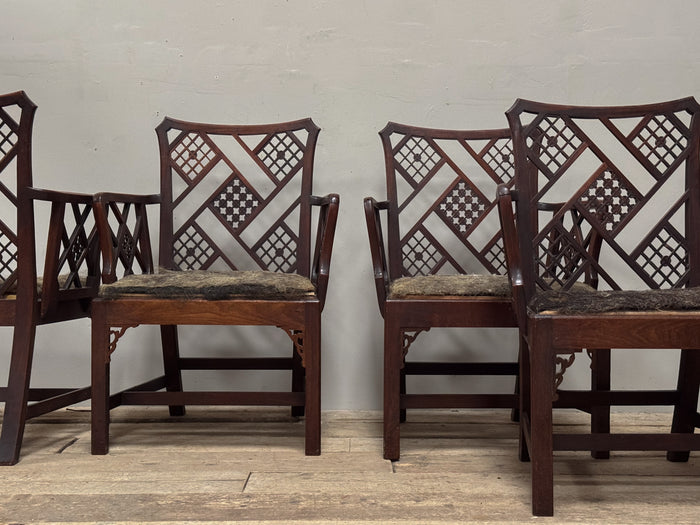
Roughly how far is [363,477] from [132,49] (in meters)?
1.98

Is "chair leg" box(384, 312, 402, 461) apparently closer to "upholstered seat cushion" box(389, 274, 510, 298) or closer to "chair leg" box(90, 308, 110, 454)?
"upholstered seat cushion" box(389, 274, 510, 298)

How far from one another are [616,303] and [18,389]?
63.1 inches

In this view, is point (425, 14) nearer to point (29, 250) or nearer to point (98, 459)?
point (29, 250)

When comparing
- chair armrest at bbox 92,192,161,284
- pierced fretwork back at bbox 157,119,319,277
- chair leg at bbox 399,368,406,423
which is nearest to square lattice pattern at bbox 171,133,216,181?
pierced fretwork back at bbox 157,119,319,277

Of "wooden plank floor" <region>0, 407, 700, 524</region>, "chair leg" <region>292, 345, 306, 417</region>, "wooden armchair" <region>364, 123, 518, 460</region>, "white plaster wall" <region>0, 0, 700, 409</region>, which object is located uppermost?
"white plaster wall" <region>0, 0, 700, 409</region>

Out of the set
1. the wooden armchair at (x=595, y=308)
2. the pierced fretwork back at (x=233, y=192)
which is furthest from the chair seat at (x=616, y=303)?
the pierced fretwork back at (x=233, y=192)

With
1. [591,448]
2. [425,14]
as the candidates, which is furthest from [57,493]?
[425,14]

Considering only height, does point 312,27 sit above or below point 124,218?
above

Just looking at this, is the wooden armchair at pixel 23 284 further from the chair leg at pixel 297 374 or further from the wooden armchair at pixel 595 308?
the wooden armchair at pixel 595 308

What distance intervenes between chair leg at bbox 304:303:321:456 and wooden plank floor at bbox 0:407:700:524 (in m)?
0.05

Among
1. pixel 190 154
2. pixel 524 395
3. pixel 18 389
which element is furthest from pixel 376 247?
pixel 18 389

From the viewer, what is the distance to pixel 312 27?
8.43ft

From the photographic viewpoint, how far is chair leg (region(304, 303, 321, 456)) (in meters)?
1.80

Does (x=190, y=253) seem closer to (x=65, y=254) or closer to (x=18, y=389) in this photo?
(x=65, y=254)
